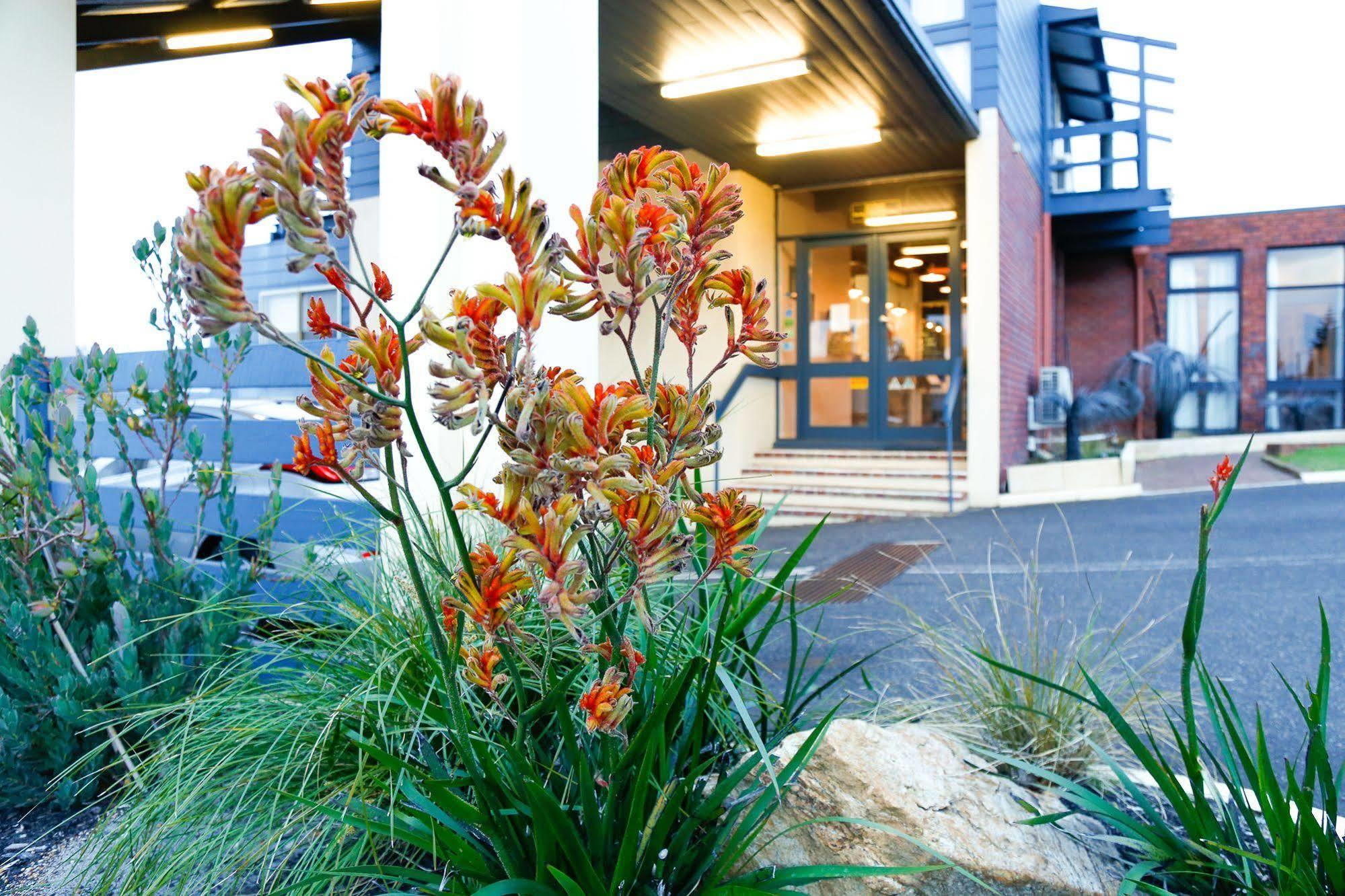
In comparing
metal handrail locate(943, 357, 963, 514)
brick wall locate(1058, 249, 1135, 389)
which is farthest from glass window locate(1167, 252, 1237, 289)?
metal handrail locate(943, 357, 963, 514)

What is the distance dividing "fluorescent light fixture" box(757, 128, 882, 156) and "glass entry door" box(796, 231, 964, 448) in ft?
5.19

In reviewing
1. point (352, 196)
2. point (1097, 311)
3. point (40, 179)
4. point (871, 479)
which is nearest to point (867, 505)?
point (871, 479)

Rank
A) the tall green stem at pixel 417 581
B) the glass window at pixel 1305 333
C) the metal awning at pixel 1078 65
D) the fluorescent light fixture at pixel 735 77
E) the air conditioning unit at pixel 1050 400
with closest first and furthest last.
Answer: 1. the tall green stem at pixel 417 581
2. the fluorescent light fixture at pixel 735 77
3. the air conditioning unit at pixel 1050 400
4. the metal awning at pixel 1078 65
5. the glass window at pixel 1305 333

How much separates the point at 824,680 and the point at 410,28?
2.59 metres

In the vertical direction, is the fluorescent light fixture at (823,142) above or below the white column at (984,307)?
above

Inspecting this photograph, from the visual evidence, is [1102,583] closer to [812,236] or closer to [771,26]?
[771,26]

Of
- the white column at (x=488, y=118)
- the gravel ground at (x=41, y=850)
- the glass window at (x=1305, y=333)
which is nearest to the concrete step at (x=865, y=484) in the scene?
the white column at (x=488, y=118)

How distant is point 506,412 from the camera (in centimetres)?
100

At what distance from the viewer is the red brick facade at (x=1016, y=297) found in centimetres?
828

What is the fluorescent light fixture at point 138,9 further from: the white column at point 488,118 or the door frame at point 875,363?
the door frame at point 875,363

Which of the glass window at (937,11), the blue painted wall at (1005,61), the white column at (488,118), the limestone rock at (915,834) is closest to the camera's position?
the limestone rock at (915,834)

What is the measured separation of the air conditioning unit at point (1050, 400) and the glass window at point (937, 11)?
13.1 ft

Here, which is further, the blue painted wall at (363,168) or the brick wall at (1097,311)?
the brick wall at (1097,311)

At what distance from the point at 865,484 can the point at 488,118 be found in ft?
19.6
